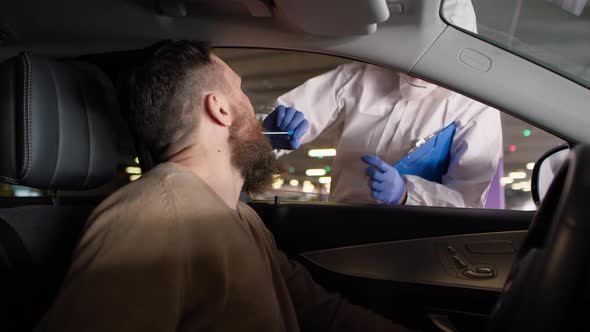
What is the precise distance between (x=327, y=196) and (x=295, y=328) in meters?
0.69

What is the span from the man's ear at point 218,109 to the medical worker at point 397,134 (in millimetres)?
481

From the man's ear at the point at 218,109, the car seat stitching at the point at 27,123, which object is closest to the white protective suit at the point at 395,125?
the man's ear at the point at 218,109

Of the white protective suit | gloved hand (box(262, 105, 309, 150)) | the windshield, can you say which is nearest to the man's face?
gloved hand (box(262, 105, 309, 150))

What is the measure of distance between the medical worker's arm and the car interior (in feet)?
1.49

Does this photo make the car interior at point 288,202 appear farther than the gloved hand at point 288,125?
No

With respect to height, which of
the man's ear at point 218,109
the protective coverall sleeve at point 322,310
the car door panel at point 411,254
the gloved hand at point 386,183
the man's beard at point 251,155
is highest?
the man's ear at point 218,109

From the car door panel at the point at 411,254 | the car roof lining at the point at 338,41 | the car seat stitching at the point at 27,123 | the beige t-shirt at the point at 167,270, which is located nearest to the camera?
the beige t-shirt at the point at 167,270

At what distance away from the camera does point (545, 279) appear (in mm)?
456

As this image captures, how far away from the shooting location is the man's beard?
1268 mm

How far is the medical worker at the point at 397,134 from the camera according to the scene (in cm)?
156

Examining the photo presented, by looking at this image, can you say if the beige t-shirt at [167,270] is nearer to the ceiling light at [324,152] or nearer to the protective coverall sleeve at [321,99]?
the protective coverall sleeve at [321,99]

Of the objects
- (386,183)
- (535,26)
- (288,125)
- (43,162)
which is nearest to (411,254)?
(386,183)

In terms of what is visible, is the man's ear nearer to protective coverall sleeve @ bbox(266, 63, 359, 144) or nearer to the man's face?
the man's face

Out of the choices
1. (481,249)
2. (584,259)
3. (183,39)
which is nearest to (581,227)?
(584,259)
